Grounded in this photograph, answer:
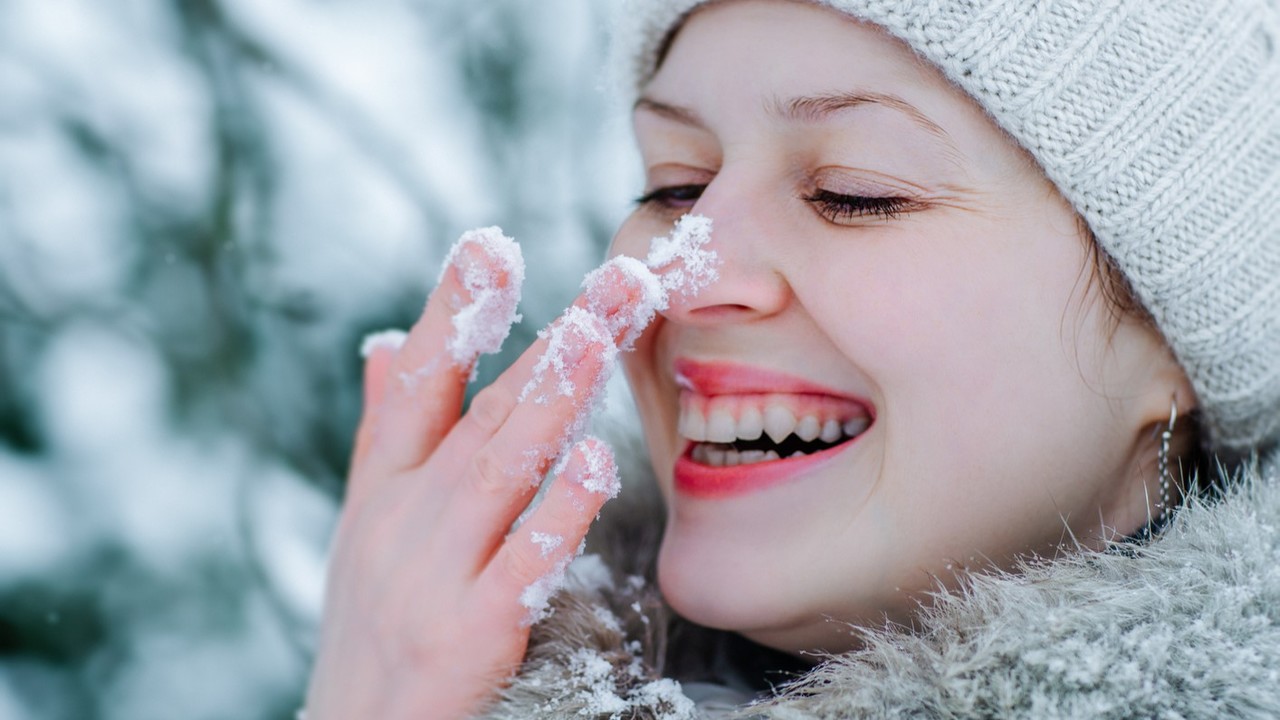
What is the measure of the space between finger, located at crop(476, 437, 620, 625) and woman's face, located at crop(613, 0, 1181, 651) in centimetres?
21

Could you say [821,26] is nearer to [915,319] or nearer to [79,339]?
[915,319]

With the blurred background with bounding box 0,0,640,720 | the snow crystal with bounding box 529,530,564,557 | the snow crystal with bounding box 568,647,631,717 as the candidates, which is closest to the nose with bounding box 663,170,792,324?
the snow crystal with bounding box 529,530,564,557

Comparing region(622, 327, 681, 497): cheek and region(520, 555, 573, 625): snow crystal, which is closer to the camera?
region(520, 555, 573, 625): snow crystal

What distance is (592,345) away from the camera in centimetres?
130

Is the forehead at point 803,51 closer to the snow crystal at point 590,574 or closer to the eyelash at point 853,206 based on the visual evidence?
the eyelash at point 853,206

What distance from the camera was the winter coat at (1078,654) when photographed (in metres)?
1.00

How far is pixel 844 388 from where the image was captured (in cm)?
136

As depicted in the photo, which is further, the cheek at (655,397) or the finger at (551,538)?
the cheek at (655,397)

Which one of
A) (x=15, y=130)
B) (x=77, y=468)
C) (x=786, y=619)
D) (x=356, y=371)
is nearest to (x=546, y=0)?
(x=356, y=371)

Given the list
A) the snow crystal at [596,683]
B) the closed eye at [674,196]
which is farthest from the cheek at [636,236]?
the snow crystal at [596,683]

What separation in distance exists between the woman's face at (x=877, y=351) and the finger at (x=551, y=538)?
211 mm

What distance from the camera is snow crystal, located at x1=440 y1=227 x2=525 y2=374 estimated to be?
144 cm

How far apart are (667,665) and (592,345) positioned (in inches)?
24.9

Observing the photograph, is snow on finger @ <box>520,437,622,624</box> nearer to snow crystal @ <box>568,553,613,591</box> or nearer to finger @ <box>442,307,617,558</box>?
finger @ <box>442,307,617,558</box>
